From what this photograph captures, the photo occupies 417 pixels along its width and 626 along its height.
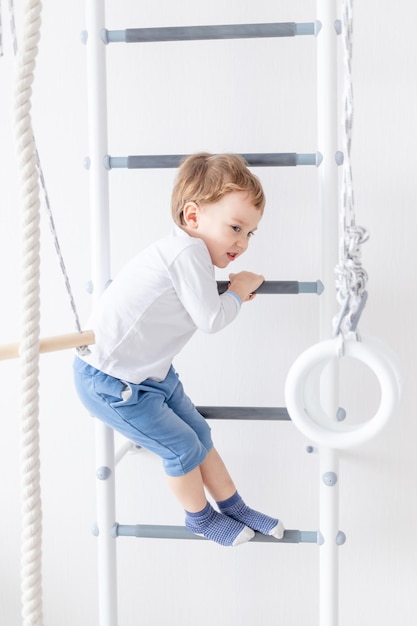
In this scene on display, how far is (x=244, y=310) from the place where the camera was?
6.19 feet

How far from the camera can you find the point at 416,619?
6.53 ft

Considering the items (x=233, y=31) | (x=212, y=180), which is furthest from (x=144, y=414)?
(x=233, y=31)

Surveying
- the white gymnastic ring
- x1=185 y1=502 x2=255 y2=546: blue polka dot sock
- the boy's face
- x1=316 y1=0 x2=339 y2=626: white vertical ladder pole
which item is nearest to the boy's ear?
the boy's face

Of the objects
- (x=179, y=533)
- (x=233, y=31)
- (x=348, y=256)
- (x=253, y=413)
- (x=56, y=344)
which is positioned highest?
(x=233, y=31)

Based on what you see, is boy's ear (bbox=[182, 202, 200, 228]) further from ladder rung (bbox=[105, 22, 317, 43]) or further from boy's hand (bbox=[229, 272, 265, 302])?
ladder rung (bbox=[105, 22, 317, 43])

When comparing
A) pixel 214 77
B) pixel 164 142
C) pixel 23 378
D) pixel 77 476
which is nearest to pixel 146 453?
pixel 77 476

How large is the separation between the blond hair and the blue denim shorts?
36 cm

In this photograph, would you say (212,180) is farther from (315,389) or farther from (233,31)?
(315,389)

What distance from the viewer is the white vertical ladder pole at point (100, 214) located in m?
1.59

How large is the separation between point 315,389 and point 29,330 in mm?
696

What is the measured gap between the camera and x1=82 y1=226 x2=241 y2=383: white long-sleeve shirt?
1.49 meters

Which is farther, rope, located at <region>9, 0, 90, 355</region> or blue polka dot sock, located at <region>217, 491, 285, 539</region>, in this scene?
blue polka dot sock, located at <region>217, 491, 285, 539</region>

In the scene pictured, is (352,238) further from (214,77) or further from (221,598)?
(221,598)

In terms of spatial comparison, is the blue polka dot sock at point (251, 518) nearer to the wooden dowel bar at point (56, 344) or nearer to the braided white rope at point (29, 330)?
the wooden dowel bar at point (56, 344)
